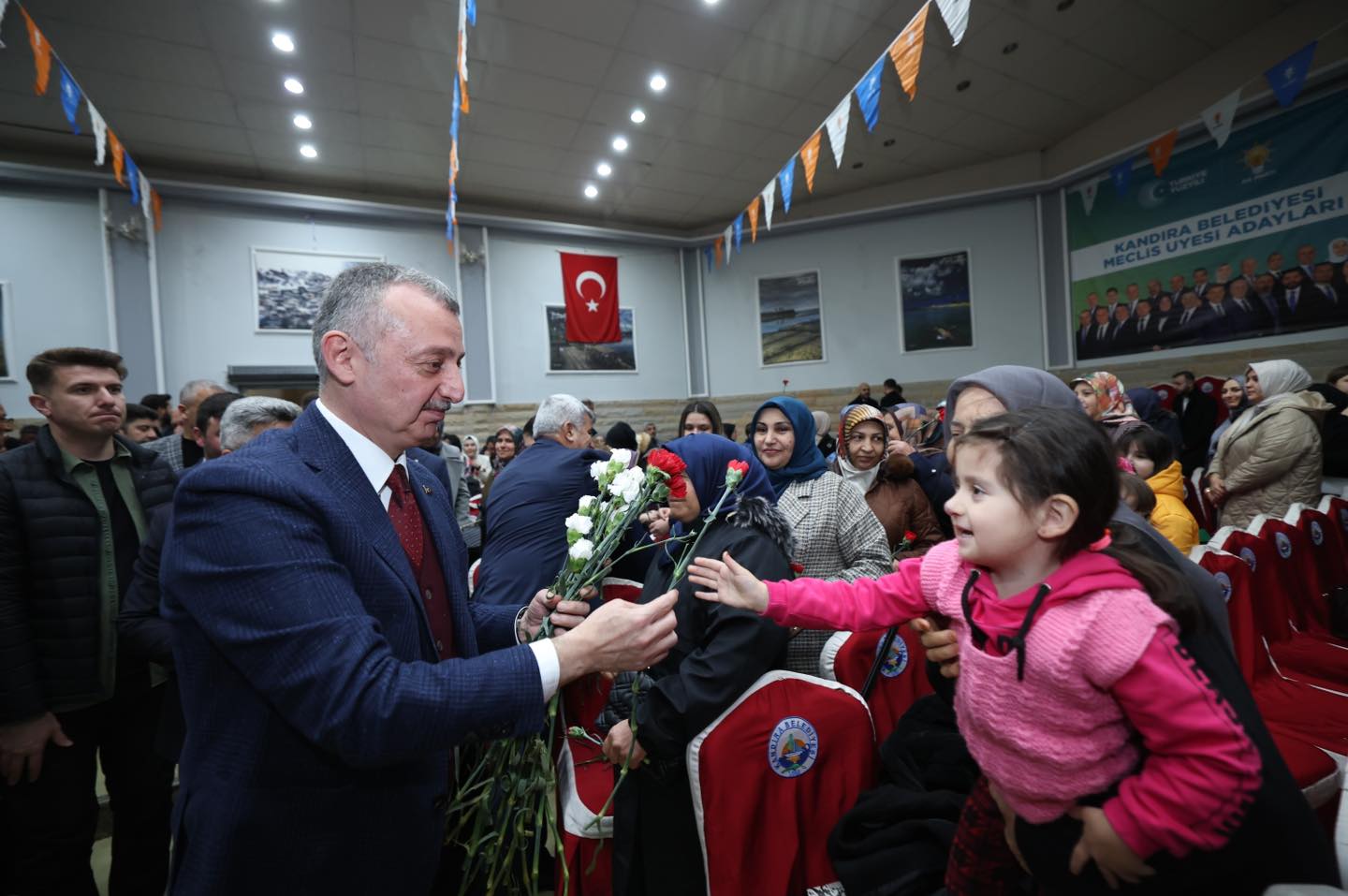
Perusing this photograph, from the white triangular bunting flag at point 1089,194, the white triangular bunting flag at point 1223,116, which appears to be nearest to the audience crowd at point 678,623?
the white triangular bunting flag at point 1223,116

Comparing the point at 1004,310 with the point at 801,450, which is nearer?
the point at 801,450

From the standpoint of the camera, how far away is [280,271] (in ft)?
32.1

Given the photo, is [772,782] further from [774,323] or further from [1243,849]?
[774,323]

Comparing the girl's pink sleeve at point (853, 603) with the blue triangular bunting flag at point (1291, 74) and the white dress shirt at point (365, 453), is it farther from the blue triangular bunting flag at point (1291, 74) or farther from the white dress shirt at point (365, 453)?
the blue triangular bunting flag at point (1291, 74)

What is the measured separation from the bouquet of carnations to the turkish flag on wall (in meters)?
11.1

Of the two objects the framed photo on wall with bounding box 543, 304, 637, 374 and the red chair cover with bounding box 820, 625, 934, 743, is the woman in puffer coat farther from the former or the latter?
the framed photo on wall with bounding box 543, 304, 637, 374

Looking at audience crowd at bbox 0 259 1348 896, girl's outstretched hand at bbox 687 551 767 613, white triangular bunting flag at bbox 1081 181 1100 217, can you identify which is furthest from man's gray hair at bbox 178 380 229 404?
white triangular bunting flag at bbox 1081 181 1100 217

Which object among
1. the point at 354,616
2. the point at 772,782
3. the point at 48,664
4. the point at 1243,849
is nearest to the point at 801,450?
the point at 772,782

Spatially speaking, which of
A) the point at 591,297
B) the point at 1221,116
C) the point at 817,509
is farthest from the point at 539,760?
the point at 591,297

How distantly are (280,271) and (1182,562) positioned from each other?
11.9m

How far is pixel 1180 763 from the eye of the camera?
0.92 meters

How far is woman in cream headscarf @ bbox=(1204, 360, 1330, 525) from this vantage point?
11.8 feet

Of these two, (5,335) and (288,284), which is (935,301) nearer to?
(288,284)

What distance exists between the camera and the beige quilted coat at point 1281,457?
3.59m
